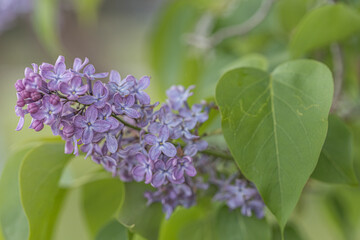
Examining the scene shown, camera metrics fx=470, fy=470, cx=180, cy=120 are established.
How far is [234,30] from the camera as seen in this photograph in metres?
0.79

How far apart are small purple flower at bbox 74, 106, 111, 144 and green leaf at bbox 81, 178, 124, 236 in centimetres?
Result: 17

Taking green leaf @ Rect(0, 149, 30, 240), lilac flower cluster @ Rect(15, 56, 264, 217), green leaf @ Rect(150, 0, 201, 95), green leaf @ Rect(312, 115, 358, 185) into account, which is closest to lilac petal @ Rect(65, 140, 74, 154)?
lilac flower cluster @ Rect(15, 56, 264, 217)

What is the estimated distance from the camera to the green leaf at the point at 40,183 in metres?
0.42

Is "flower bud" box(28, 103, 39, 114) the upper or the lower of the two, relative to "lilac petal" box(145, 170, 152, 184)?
upper

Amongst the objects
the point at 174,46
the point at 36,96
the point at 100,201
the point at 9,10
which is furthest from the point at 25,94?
the point at 9,10

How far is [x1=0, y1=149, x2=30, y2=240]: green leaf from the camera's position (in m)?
0.44

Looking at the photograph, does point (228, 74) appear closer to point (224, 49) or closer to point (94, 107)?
point (94, 107)

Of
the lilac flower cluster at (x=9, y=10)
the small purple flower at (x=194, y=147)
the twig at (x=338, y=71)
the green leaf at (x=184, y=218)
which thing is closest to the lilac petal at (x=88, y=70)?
the small purple flower at (x=194, y=147)

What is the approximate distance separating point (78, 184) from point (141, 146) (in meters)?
0.19

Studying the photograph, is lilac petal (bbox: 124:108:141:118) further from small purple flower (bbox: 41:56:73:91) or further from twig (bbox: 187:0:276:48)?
twig (bbox: 187:0:276:48)

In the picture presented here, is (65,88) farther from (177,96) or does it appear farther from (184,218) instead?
(184,218)

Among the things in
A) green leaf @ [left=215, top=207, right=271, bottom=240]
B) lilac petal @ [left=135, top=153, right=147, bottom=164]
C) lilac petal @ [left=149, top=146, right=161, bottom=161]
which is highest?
lilac petal @ [left=149, top=146, right=161, bottom=161]

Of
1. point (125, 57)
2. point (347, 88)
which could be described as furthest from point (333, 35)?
point (125, 57)

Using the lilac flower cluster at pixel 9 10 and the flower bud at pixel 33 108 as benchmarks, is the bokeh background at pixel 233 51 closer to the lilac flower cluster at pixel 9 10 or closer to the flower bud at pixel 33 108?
the lilac flower cluster at pixel 9 10
